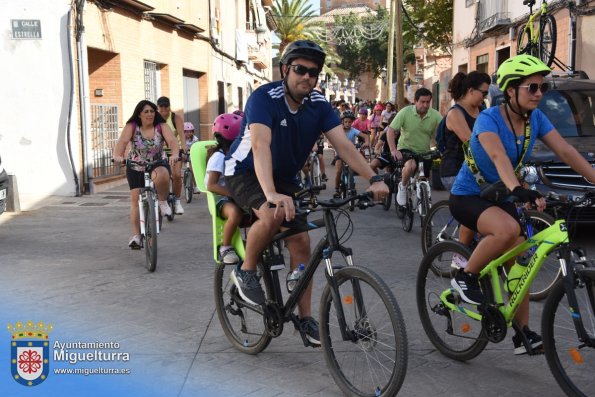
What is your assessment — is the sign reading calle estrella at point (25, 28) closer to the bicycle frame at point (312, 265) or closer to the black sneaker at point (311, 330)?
the bicycle frame at point (312, 265)

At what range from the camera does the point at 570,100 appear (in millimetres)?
9219

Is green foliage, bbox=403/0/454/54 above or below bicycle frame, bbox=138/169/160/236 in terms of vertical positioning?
above

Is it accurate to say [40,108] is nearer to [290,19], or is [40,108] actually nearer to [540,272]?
[540,272]

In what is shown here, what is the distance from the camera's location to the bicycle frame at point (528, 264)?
362cm

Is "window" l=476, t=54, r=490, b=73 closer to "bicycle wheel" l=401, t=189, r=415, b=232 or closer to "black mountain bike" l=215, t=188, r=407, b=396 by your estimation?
"bicycle wheel" l=401, t=189, r=415, b=232

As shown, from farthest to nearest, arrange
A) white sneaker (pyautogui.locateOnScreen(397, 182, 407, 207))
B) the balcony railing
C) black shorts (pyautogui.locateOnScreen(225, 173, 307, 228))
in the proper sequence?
the balcony railing
white sneaker (pyautogui.locateOnScreen(397, 182, 407, 207))
black shorts (pyautogui.locateOnScreen(225, 173, 307, 228))

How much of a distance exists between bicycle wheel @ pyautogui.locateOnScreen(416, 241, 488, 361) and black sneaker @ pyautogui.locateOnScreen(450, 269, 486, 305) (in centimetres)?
17

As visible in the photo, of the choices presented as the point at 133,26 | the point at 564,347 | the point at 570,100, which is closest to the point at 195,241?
the point at 570,100

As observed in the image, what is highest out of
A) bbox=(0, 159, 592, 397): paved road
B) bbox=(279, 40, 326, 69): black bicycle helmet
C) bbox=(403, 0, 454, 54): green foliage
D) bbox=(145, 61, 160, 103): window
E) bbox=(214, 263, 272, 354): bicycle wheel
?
bbox=(403, 0, 454, 54): green foliage

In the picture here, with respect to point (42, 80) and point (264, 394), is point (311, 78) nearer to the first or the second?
point (264, 394)

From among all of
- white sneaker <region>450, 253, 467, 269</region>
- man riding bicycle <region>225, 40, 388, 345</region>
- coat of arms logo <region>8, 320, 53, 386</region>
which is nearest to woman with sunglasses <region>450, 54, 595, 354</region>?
white sneaker <region>450, 253, 467, 269</region>

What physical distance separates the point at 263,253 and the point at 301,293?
45 cm

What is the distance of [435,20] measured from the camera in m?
31.4

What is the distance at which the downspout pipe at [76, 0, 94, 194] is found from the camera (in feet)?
44.9
